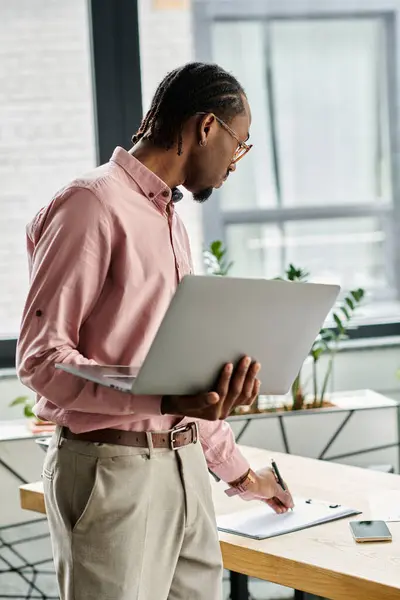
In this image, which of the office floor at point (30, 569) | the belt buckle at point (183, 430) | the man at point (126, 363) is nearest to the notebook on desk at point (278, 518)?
the man at point (126, 363)

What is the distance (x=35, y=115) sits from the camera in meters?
3.82

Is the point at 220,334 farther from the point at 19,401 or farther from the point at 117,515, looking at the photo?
the point at 19,401

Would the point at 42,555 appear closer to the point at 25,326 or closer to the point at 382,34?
the point at 25,326

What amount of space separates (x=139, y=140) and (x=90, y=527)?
71 centimetres

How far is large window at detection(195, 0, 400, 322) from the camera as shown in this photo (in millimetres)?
4070

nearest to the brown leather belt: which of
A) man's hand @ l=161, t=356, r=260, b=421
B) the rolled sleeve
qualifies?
man's hand @ l=161, t=356, r=260, b=421

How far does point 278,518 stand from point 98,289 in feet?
2.67

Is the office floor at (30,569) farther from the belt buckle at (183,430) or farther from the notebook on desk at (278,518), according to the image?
the belt buckle at (183,430)

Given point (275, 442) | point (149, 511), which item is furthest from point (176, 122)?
point (275, 442)

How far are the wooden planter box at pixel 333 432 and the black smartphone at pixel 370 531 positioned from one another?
1.36 metres

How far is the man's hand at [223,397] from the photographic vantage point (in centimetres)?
143

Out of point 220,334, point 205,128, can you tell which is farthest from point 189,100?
point 220,334

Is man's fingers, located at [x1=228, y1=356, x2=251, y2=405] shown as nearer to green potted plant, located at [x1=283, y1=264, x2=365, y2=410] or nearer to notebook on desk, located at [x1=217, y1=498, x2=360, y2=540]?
notebook on desk, located at [x1=217, y1=498, x2=360, y2=540]

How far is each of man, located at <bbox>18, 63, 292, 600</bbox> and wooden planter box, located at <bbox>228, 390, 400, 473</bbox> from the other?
1.66 metres
